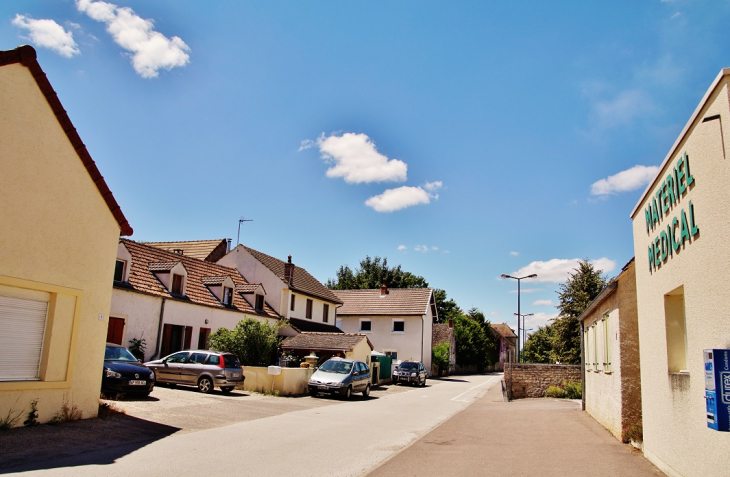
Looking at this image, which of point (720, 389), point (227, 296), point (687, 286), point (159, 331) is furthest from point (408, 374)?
point (720, 389)

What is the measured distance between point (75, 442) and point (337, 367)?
1598 centimetres

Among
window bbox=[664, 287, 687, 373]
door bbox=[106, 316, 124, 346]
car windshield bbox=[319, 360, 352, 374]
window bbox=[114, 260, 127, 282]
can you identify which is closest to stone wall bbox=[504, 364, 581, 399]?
car windshield bbox=[319, 360, 352, 374]

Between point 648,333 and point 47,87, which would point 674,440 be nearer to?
Answer: point 648,333

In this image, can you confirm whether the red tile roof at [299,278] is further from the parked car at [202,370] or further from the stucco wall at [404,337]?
the parked car at [202,370]

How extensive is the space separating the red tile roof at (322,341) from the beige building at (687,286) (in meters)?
22.9

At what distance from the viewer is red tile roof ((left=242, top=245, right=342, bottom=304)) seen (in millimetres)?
38406

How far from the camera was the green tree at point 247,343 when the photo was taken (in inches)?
1010

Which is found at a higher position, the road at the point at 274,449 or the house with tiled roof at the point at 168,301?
the house with tiled roof at the point at 168,301

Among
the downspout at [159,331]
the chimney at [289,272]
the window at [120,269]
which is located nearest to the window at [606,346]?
the downspout at [159,331]

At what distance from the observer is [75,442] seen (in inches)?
389

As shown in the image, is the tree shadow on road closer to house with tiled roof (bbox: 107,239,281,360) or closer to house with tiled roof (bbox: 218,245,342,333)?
house with tiled roof (bbox: 107,239,281,360)

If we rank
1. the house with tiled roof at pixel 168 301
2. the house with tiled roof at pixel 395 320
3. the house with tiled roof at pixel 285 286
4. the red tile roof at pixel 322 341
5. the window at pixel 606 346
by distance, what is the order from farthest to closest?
1. the house with tiled roof at pixel 395 320
2. the house with tiled roof at pixel 285 286
3. the red tile roof at pixel 322 341
4. the house with tiled roof at pixel 168 301
5. the window at pixel 606 346

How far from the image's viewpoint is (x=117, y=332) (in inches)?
887

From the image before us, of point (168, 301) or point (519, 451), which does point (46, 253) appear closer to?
point (519, 451)
